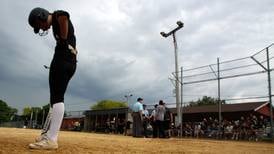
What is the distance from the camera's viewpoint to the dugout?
2665cm

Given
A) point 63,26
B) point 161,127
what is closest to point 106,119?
point 161,127

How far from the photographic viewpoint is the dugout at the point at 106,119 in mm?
26645

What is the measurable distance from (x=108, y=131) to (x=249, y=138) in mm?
13464

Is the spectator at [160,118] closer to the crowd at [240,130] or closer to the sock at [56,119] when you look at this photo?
the crowd at [240,130]

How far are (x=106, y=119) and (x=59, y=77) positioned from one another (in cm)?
3147

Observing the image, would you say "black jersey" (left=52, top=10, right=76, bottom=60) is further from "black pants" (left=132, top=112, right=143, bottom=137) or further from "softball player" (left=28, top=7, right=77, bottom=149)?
"black pants" (left=132, top=112, right=143, bottom=137)

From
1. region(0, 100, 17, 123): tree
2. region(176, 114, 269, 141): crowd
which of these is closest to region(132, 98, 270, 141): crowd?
region(176, 114, 269, 141): crowd

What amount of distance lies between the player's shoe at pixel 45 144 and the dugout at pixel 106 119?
2122 centimetres

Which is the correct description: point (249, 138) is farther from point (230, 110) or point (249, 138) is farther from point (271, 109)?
point (230, 110)

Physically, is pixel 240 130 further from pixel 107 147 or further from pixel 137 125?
pixel 107 147

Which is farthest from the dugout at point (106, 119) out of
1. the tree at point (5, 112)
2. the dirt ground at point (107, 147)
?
the tree at point (5, 112)

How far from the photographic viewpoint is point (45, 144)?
12.4 ft

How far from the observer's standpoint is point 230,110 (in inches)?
1615

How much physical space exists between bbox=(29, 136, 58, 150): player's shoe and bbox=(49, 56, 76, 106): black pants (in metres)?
0.50
